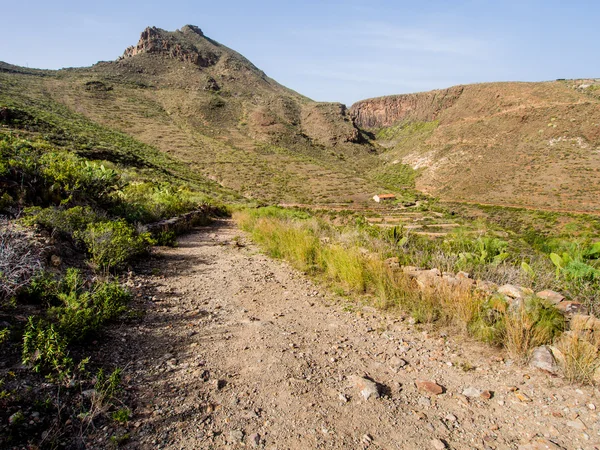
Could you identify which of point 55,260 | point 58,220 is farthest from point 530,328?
point 58,220

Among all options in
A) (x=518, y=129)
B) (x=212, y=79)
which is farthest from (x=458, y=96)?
(x=212, y=79)

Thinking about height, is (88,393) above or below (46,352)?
below

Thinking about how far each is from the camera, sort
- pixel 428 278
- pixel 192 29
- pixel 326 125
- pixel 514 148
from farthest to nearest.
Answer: pixel 192 29
pixel 326 125
pixel 514 148
pixel 428 278

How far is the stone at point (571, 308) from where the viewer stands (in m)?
3.51

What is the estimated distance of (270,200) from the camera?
130ft

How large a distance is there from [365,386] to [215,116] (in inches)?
2982

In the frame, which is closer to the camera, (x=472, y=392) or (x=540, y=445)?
(x=540, y=445)

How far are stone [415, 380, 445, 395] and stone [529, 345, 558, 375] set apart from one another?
954 millimetres

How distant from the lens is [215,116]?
71.7m

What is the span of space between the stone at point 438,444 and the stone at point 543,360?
4.65 feet

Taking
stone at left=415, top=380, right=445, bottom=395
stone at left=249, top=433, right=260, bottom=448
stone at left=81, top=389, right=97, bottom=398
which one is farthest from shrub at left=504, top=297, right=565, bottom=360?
stone at left=81, top=389, right=97, bottom=398

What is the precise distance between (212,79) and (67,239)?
93.5 meters

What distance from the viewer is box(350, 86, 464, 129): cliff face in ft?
331

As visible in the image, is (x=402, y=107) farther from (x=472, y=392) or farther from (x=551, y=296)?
(x=472, y=392)
